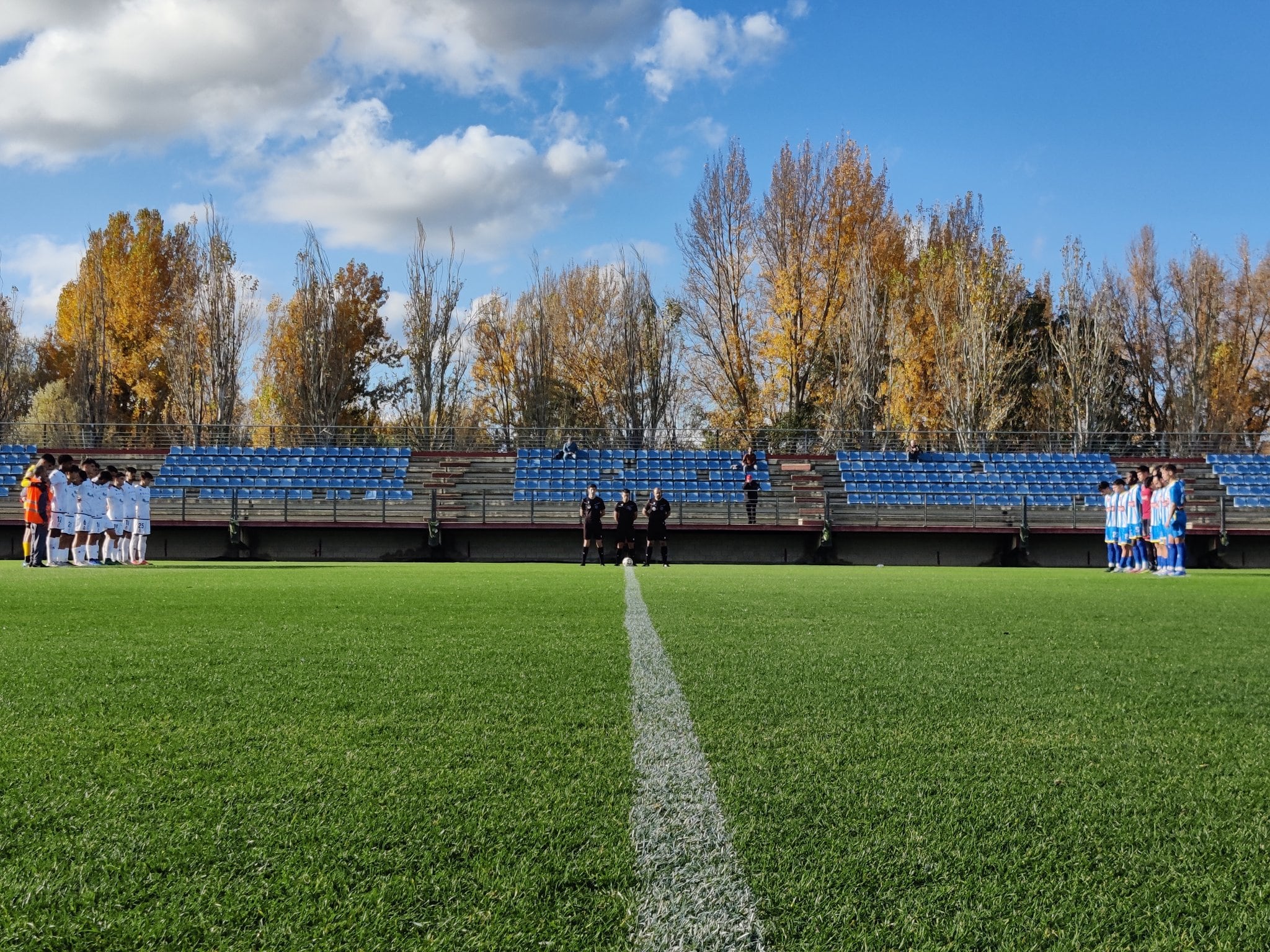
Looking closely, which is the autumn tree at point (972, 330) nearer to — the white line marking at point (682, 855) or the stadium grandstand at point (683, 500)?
the stadium grandstand at point (683, 500)

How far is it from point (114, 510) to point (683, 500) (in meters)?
14.4

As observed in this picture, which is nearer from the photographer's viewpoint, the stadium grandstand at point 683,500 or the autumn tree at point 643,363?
the stadium grandstand at point 683,500

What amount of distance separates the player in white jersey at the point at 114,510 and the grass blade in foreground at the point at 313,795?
39.9ft

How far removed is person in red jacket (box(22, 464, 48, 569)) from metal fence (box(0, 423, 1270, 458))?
539 inches

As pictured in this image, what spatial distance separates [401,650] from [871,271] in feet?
112

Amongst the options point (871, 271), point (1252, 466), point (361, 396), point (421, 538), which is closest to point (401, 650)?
point (421, 538)

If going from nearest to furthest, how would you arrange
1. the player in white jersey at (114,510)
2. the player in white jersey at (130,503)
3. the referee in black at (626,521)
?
the player in white jersey at (114,510), the player in white jersey at (130,503), the referee in black at (626,521)

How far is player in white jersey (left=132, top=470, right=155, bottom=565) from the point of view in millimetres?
17453

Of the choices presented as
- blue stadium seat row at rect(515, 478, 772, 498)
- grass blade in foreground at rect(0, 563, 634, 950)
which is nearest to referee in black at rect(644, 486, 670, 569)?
blue stadium seat row at rect(515, 478, 772, 498)

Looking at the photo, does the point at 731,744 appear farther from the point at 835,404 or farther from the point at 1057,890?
the point at 835,404

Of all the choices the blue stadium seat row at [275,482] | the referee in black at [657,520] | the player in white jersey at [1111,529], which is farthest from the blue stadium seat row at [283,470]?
the player in white jersey at [1111,529]

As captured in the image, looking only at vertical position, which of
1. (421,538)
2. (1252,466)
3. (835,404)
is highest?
(835,404)

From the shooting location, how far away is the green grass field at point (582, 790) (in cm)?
163

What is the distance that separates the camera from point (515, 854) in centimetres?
190
